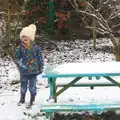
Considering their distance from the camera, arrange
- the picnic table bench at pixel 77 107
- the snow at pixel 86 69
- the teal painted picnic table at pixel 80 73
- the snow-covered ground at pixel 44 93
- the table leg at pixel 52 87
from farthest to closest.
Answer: the snow-covered ground at pixel 44 93 < the table leg at pixel 52 87 < the snow at pixel 86 69 < the teal painted picnic table at pixel 80 73 < the picnic table bench at pixel 77 107

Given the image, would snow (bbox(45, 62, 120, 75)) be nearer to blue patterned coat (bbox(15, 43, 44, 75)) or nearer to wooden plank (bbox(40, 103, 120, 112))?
blue patterned coat (bbox(15, 43, 44, 75))

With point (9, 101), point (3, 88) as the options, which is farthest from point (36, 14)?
point (9, 101)

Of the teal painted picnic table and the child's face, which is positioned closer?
the teal painted picnic table

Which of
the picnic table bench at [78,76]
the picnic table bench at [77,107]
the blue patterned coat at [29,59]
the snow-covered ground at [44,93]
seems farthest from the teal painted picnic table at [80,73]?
the picnic table bench at [77,107]

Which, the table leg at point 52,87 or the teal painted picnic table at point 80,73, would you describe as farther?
the table leg at point 52,87

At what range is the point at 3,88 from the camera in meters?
7.47

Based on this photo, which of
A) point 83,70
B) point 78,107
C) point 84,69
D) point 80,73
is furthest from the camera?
point 84,69

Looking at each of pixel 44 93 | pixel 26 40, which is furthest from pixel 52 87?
pixel 44 93

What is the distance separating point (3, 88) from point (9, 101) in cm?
117

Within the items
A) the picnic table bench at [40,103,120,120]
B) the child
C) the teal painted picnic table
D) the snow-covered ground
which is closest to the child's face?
the child

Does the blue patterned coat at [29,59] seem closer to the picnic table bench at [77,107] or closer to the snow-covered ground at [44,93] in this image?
the snow-covered ground at [44,93]

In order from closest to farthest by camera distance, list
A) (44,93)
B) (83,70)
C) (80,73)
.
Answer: (80,73), (83,70), (44,93)

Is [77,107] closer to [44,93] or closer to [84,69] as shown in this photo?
[84,69]

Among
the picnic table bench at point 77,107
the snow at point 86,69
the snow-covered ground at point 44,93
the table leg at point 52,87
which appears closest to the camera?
the picnic table bench at point 77,107
